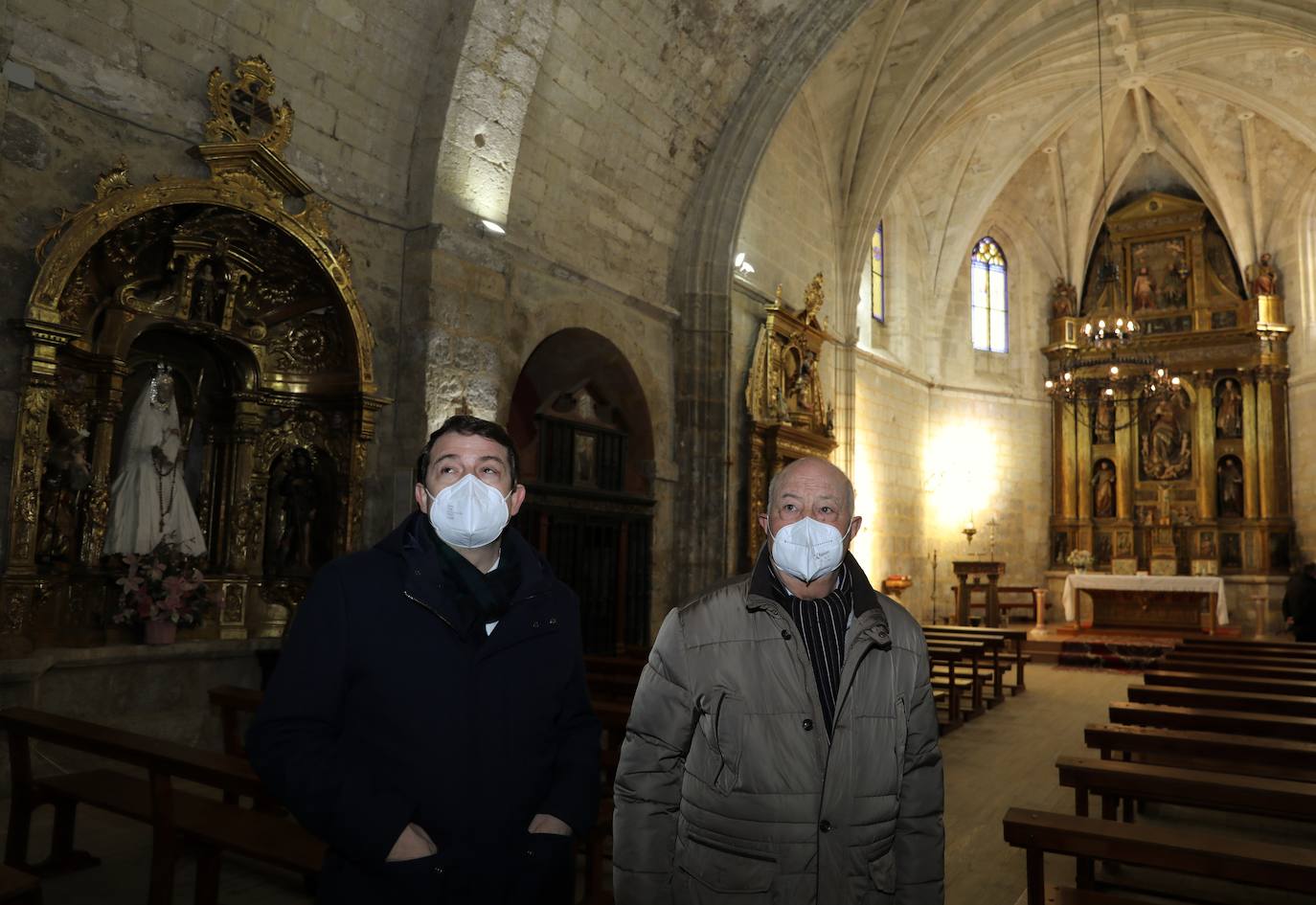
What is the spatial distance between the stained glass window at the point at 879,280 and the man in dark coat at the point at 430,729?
627 inches

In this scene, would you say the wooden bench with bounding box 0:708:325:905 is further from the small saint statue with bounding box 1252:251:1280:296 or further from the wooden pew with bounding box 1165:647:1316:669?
the small saint statue with bounding box 1252:251:1280:296

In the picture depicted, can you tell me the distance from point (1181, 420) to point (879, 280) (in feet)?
23.3

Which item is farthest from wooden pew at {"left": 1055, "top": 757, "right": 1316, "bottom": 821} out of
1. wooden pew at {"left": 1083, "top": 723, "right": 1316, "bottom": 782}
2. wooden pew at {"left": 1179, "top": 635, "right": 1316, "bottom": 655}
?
wooden pew at {"left": 1179, "top": 635, "right": 1316, "bottom": 655}

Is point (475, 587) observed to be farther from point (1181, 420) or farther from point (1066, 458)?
point (1181, 420)

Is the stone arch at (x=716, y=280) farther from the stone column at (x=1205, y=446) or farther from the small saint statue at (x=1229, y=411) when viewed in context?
the small saint statue at (x=1229, y=411)

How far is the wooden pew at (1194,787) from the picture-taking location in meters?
3.71

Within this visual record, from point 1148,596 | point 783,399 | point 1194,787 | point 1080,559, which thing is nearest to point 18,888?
point 1194,787

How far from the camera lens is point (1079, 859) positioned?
384cm

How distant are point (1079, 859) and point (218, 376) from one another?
6.46m

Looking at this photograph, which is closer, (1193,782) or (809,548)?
(809,548)

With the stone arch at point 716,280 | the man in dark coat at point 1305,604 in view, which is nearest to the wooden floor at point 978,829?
the man in dark coat at point 1305,604

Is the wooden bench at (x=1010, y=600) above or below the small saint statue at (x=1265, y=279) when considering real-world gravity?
below

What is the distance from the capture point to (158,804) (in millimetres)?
3703

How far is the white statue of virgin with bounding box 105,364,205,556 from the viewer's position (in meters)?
6.23
